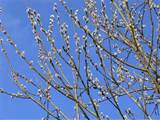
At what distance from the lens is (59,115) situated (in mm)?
3998

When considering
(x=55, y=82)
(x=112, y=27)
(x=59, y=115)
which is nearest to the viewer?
(x=59, y=115)

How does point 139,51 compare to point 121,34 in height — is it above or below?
below

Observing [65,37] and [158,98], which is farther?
[158,98]

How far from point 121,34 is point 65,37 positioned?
84 cm

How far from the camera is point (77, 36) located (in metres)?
4.44

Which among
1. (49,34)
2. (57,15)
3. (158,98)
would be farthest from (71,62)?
(158,98)

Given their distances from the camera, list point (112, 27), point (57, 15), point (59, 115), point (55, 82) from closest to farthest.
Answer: point (59, 115) < point (55, 82) < point (57, 15) < point (112, 27)

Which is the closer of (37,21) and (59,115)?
(59,115)

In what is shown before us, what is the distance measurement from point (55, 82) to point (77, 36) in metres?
0.54

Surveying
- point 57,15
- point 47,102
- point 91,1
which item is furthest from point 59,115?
point 91,1

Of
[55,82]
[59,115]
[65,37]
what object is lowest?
[59,115]

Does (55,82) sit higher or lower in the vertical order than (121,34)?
lower

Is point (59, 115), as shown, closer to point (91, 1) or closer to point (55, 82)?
point (55, 82)

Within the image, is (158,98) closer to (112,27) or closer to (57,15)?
(112,27)
